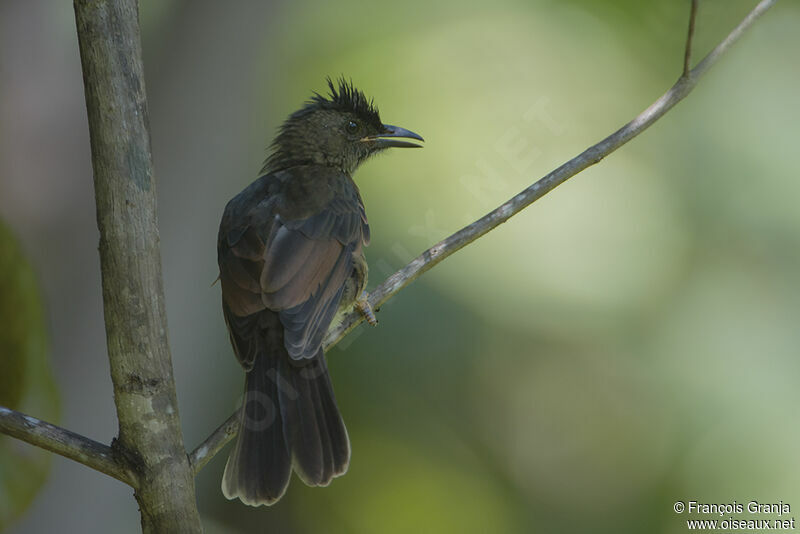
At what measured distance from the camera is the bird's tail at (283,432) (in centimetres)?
265

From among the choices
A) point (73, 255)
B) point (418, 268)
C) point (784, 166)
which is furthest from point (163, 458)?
point (784, 166)

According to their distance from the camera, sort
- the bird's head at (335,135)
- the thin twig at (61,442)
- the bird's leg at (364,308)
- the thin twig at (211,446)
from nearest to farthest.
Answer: the thin twig at (61,442), the thin twig at (211,446), the bird's leg at (364,308), the bird's head at (335,135)

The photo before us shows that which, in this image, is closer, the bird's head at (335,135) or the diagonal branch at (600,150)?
the diagonal branch at (600,150)

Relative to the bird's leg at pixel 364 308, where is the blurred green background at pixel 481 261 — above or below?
above

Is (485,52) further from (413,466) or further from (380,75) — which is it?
(413,466)

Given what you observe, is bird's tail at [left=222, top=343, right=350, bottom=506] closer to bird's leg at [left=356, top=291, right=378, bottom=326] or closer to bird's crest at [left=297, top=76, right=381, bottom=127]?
bird's leg at [left=356, top=291, right=378, bottom=326]

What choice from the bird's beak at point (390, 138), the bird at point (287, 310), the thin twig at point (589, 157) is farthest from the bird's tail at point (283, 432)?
the bird's beak at point (390, 138)

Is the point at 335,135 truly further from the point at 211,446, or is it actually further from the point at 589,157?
the point at 211,446

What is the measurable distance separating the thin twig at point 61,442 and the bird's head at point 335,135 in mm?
2110

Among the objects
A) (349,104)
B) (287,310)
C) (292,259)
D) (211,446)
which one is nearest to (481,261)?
(349,104)

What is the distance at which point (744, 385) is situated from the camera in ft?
16.9

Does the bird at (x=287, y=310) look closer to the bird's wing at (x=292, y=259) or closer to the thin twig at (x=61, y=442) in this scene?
the bird's wing at (x=292, y=259)

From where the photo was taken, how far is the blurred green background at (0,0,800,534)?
16.4 ft

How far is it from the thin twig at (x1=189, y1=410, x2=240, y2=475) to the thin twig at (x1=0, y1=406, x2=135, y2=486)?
0.54 ft
